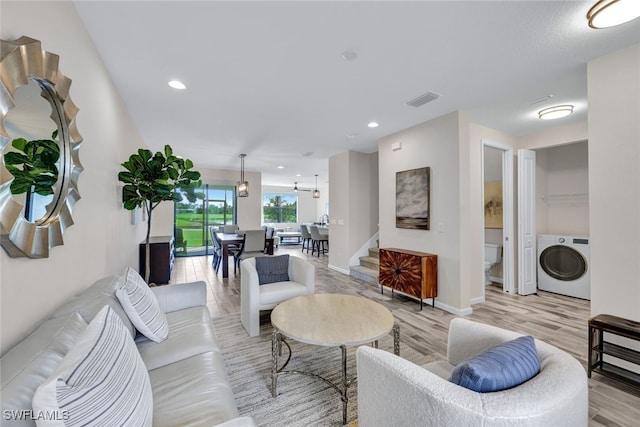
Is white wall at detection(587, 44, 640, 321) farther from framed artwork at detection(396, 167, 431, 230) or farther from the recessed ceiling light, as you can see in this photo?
the recessed ceiling light

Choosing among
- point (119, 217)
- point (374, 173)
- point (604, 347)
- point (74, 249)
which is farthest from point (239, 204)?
point (604, 347)

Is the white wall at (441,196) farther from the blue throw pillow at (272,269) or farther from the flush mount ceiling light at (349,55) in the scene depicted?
the blue throw pillow at (272,269)

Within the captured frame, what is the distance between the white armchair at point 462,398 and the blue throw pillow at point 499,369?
3cm

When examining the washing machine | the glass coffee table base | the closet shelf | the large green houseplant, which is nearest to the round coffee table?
the glass coffee table base

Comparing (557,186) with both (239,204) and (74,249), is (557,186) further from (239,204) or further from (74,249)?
(239,204)

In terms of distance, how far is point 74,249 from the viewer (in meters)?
1.65

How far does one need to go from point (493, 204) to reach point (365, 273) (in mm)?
2796

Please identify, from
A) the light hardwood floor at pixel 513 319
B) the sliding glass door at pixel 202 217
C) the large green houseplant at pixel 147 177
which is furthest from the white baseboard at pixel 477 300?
the sliding glass door at pixel 202 217

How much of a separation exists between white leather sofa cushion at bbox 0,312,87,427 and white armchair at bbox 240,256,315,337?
1.66 meters

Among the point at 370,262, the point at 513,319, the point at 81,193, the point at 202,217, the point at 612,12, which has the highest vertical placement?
the point at 612,12

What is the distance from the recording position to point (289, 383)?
2.03 meters

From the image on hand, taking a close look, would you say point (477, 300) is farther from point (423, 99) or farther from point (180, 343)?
point (180, 343)

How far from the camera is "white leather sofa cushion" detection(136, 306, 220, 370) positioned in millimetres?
1566

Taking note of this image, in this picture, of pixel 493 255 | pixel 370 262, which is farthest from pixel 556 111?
pixel 370 262
